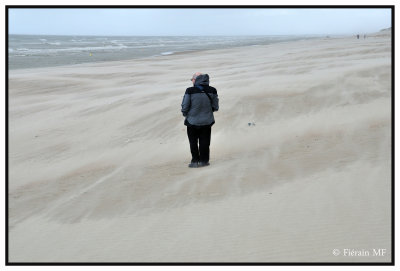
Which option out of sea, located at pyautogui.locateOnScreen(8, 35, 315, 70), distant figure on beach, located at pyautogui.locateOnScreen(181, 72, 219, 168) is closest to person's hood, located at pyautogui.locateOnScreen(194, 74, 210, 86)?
distant figure on beach, located at pyautogui.locateOnScreen(181, 72, 219, 168)

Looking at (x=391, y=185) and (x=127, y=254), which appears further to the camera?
(x=391, y=185)

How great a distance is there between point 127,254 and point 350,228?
209 cm

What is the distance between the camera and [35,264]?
432cm

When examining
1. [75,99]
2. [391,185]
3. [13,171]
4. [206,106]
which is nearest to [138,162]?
[206,106]

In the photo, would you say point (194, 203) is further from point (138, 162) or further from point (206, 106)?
point (138, 162)

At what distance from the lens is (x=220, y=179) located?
6.25 meters

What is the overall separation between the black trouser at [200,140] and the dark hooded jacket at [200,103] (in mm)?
128

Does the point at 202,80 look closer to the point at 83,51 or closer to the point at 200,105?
the point at 200,105

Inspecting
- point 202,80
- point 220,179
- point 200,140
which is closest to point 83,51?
point 200,140

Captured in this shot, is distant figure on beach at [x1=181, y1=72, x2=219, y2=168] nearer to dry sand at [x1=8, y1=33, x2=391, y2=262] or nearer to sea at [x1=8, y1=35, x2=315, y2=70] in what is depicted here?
dry sand at [x1=8, y1=33, x2=391, y2=262]

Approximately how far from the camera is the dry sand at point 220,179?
173 inches

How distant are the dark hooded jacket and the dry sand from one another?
729mm

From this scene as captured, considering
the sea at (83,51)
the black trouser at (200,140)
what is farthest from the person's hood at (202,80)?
the sea at (83,51)

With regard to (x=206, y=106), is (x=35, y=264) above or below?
below
